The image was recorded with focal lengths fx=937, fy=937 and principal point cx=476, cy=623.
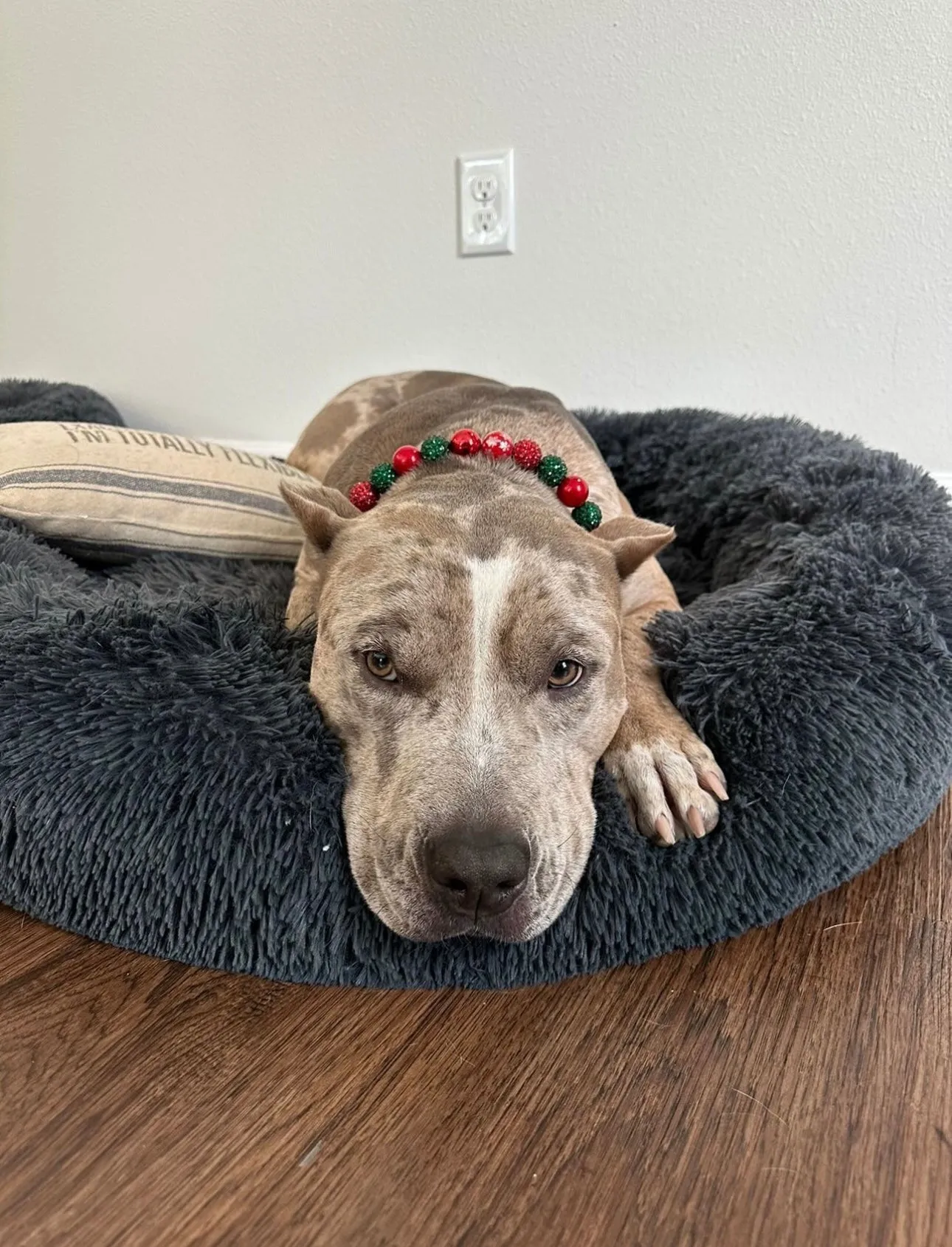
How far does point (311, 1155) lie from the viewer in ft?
3.48

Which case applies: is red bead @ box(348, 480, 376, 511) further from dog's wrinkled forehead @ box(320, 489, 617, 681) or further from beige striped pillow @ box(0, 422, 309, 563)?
beige striped pillow @ box(0, 422, 309, 563)

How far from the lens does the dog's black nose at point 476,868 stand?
1.25 meters

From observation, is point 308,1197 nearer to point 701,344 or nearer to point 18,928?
point 18,928

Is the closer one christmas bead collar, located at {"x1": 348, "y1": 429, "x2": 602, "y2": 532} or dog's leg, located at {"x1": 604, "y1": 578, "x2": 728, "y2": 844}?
dog's leg, located at {"x1": 604, "y1": 578, "x2": 728, "y2": 844}

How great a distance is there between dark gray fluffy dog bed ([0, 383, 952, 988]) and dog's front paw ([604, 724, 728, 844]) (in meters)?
0.04

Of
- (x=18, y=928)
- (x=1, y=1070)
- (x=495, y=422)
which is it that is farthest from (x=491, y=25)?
→ (x=1, y=1070)

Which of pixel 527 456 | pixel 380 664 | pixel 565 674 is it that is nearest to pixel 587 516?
pixel 527 456

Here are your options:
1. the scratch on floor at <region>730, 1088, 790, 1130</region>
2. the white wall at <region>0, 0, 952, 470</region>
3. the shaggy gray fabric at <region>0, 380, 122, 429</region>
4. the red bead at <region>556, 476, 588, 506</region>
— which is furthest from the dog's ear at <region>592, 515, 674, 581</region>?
the shaggy gray fabric at <region>0, 380, 122, 429</region>

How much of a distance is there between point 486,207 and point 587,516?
1799 mm

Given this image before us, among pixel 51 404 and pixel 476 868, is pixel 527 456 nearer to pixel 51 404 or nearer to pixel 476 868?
pixel 476 868

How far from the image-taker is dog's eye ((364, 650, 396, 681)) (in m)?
1.53

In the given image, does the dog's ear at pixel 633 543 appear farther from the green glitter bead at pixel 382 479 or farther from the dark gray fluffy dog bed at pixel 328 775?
the green glitter bead at pixel 382 479

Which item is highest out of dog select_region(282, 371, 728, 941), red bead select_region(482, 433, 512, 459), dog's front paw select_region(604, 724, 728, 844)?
red bead select_region(482, 433, 512, 459)

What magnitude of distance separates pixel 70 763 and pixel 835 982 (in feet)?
4.00
